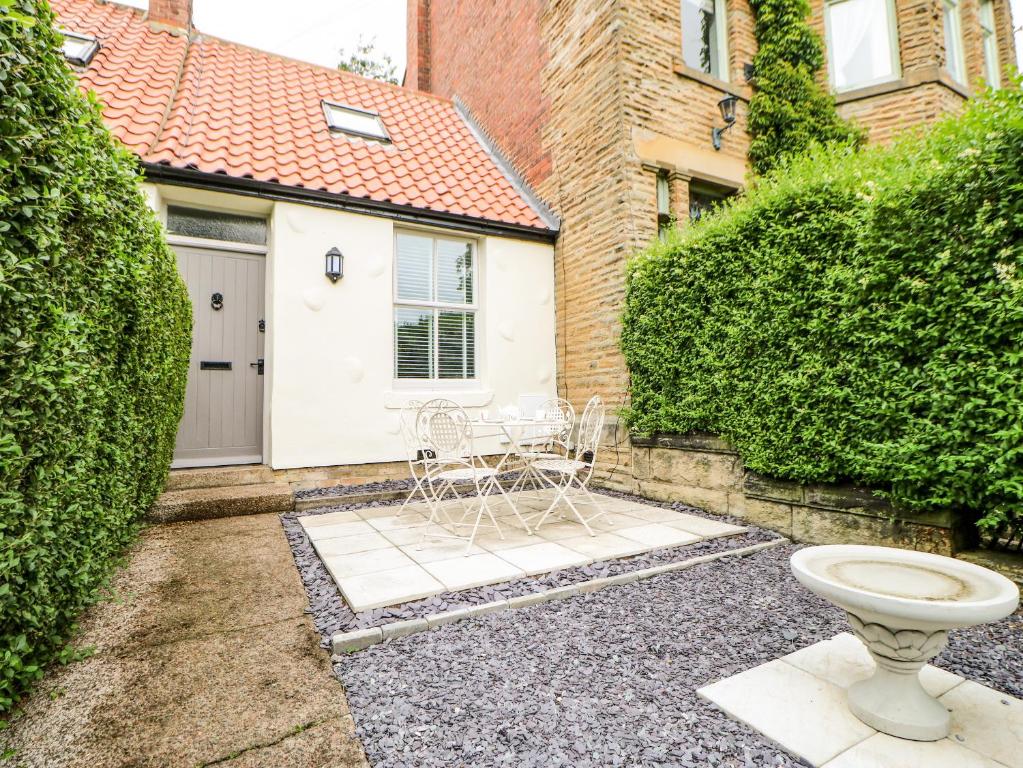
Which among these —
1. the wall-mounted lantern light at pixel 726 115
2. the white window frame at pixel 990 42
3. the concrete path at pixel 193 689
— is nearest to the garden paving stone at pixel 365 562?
the concrete path at pixel 193 689

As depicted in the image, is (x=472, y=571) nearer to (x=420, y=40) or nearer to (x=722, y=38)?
(x=722, y=38)

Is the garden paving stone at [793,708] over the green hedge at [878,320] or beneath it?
beneath

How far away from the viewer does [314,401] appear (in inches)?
219

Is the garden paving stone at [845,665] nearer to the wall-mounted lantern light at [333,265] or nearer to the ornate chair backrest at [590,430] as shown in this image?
the ornate chair backrest at [590,430]

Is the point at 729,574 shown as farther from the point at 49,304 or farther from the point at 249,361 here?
the point at 249,361

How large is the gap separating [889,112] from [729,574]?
7.65 m

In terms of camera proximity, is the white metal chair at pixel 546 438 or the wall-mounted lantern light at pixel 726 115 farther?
the wall-mounted lantern light at pixel 726 115

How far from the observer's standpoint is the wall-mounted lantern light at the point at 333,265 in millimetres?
5598

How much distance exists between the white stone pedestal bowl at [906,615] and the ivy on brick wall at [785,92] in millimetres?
6396

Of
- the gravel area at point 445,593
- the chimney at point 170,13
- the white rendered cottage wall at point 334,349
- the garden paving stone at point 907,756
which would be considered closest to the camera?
the garden paving stone at point 907,756

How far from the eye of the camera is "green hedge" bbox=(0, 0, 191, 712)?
1.63 meters

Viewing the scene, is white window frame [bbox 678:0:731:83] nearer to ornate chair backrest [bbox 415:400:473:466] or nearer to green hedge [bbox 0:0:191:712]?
ornate chair backrest [bbox 415:400:473:466]

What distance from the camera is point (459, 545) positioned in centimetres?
372

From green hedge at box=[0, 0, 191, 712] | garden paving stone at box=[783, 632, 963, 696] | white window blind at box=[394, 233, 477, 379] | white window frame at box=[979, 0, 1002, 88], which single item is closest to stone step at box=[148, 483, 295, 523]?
green hedge at box=[0, 0, 191, 712]
